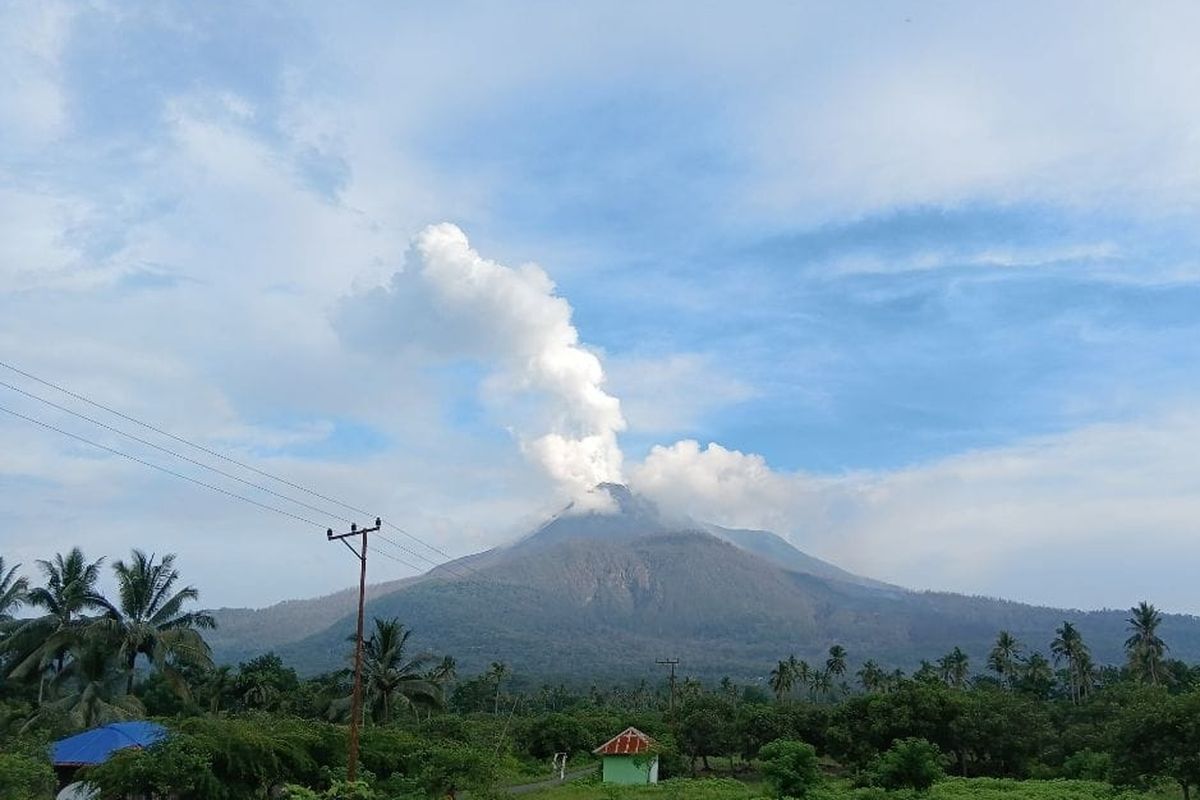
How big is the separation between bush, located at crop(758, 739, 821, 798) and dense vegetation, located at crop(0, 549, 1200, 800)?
7cm

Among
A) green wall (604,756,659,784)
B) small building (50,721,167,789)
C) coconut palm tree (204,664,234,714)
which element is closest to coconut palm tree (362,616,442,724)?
green wall (604,756,659,784)

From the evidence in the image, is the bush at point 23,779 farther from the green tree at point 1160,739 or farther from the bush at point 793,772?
the green tree at point 1160,739

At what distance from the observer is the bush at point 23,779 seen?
18812 millimetres

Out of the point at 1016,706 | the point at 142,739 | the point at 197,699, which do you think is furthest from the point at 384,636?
the point at 1016,706

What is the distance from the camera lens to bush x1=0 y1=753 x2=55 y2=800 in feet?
61.7

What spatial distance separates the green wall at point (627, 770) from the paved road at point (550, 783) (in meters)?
2.23

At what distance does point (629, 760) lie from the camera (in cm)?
4562

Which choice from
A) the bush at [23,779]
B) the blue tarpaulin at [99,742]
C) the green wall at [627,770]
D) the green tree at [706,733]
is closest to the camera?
the bush at [23,779]

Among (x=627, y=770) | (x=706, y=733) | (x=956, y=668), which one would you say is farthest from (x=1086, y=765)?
(x=956, y=668)

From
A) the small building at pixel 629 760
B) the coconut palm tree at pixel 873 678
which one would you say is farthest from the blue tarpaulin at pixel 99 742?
the coconut palm tree at pixel 873 678

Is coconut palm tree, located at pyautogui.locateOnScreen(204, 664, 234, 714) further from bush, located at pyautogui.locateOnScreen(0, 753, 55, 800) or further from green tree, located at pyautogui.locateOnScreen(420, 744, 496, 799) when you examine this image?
bush, located at pyautogui.locateOnScreen(0, 753, 55, 800)

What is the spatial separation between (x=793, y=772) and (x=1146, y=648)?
152 feet

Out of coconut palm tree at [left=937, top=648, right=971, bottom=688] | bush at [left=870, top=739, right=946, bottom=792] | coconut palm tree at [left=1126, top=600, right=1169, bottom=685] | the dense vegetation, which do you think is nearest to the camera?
the dense vegetation

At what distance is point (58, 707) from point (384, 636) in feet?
44.5
